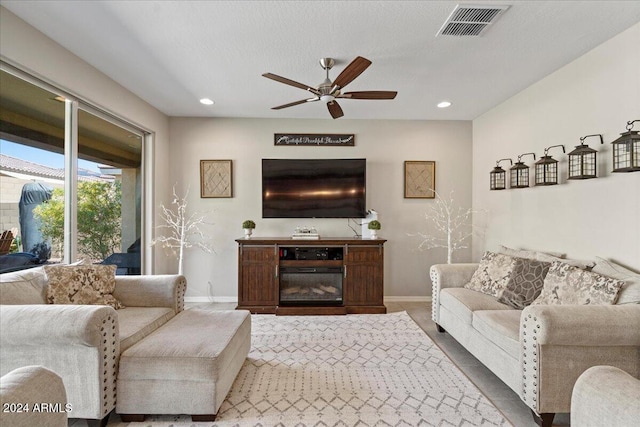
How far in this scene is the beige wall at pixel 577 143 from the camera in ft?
7.92

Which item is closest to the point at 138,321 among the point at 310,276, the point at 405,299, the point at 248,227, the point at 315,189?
the point at 248,227

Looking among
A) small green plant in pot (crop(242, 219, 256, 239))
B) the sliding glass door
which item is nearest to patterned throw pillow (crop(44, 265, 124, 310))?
the sliding glass door

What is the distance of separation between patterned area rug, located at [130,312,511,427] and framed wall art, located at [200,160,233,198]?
2.13m

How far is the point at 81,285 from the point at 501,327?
3108 mm

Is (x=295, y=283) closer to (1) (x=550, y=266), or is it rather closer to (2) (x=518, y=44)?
(1) (x=550, y=266)

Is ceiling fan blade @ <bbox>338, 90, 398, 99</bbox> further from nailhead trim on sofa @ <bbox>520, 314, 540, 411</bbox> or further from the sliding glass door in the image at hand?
the sliding glass door

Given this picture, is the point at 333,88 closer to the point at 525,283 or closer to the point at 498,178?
the point at 525,283

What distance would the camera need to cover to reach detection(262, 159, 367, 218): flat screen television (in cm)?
450

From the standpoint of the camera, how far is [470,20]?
2.28 m

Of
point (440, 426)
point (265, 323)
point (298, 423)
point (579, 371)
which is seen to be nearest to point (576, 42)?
point (579, 371)

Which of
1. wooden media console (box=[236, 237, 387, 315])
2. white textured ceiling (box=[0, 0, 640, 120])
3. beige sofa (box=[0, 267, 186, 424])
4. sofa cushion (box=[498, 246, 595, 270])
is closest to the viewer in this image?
beige sofa (box=[0, 267, 186, 424])

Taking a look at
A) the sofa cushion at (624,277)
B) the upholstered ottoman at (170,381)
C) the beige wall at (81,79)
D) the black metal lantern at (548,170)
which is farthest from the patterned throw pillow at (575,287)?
the beige wall at (81,79)

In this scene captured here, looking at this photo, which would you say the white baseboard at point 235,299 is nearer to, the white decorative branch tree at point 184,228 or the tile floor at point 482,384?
the white decorative branch tree at point 184,228

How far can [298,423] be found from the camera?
195 centimetres
